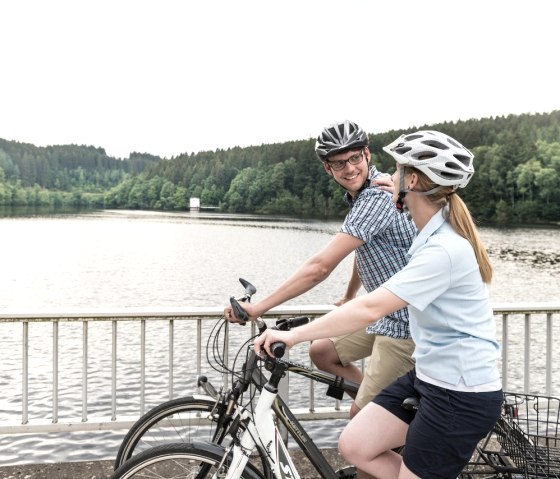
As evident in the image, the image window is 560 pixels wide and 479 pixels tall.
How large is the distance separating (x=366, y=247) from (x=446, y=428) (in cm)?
104

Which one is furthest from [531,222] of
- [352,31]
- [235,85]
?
[235,85]

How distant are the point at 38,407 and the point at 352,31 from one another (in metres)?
74.0

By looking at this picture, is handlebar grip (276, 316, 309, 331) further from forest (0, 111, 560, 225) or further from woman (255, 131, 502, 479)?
forest (0, 111, 560, 225)

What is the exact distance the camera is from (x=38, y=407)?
12.8 meters

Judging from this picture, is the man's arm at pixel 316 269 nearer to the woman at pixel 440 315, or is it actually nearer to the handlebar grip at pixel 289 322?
the handlebar grip at pixel 289 322

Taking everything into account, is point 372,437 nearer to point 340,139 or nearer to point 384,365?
point 384,365

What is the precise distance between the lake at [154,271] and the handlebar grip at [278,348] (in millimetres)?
7807

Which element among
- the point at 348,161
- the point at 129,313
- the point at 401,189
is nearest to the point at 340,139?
the point at 348,161

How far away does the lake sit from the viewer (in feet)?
47.0

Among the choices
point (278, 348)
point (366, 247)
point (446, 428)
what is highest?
point (366, 247)

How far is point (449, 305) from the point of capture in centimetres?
219

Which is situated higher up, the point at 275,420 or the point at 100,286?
the point at 275,420

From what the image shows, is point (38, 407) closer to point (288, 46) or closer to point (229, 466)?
point (229, 466)

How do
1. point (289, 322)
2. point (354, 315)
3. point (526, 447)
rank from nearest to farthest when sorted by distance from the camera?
point (354, 315)
point (526, 447)
point (289, 322)
